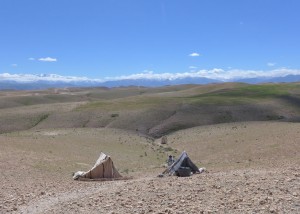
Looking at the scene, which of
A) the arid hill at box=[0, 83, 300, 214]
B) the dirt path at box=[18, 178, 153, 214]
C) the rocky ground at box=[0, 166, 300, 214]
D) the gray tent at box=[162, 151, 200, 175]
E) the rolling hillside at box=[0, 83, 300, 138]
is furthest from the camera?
the rolling hillside at box=[0, 83, 300, 138]

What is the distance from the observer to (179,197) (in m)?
15.4

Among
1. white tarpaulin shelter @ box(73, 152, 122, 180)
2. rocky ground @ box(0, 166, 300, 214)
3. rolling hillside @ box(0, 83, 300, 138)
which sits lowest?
rolling hillside @ box(0, 83, 300, 138)

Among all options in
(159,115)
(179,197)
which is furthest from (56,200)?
(159,115)

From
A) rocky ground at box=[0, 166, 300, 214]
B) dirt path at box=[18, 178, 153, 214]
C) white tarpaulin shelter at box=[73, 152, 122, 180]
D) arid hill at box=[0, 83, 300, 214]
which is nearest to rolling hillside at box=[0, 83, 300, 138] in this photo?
arid hill at box=[0, 83, 300, 214]

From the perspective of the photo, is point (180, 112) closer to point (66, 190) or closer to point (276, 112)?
point (276, 112)

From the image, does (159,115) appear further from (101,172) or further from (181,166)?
(181,166)

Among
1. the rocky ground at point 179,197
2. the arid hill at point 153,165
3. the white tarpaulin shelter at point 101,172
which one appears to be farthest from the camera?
the white tarpaulin shelter at point 101,172

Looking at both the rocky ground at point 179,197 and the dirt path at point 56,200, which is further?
the dirt path at point 56,200

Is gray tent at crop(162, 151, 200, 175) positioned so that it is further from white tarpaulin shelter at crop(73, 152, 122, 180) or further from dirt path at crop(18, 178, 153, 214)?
dirt path at crop(18, 178, 153, 214)

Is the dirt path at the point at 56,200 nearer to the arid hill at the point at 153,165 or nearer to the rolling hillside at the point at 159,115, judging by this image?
the arid hill at the point at 153,165

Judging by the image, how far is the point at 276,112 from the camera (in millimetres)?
80312

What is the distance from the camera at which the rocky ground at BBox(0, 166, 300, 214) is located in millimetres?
13648

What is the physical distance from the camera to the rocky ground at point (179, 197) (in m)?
13.6

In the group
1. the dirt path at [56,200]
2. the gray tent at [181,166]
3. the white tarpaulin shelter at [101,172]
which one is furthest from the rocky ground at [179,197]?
the gray tent at [181,166]
